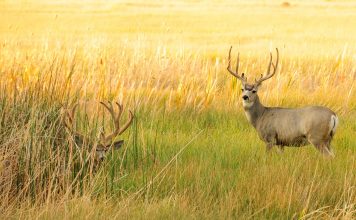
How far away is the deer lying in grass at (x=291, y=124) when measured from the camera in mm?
7031

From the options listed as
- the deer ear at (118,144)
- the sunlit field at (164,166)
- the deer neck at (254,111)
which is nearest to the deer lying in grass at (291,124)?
the deer neck at (254,111)

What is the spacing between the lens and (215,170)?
5914 mm

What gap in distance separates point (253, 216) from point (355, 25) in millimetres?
34258

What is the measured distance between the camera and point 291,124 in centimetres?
735

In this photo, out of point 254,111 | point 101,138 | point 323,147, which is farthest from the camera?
point 254,111

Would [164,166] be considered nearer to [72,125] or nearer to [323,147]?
[72,125]

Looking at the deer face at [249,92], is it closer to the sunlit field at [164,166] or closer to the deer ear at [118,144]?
the sunlit field at [164,166]

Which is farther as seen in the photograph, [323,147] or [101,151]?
[323,147]

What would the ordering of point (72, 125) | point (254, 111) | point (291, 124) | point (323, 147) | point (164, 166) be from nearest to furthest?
point (72, 125) → point (164, 166) → point (323, 147) → point (291, 124) → point (254, 111)

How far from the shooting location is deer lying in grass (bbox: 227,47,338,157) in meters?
7.03

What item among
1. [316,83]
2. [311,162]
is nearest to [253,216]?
[311,162]

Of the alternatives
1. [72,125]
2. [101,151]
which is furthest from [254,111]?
[72,125]

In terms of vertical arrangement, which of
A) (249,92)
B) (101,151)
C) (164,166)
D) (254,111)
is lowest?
(164,166)

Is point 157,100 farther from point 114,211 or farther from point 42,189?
point 114,211
